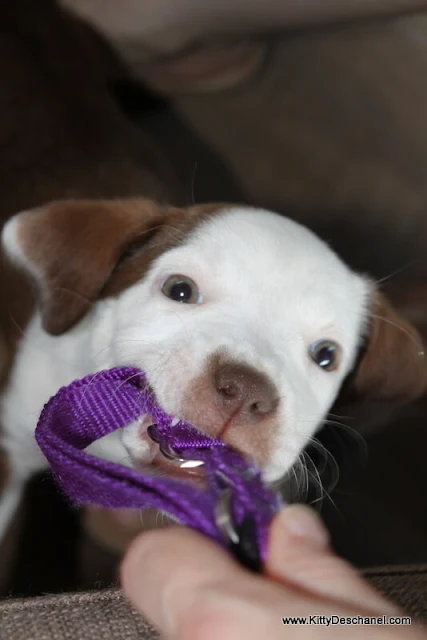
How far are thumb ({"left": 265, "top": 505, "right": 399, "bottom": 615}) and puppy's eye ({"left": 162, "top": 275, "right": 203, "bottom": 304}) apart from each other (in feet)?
1.90

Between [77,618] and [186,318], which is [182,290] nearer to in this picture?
[186,318]

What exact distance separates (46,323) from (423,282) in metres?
1.06

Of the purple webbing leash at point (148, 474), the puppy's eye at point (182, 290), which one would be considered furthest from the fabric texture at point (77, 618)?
the puppy's eye at point (182, 290)

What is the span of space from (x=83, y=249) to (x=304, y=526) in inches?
30.7

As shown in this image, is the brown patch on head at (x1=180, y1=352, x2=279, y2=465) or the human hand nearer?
the human hand

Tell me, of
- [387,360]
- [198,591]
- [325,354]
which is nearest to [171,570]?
[198,591]

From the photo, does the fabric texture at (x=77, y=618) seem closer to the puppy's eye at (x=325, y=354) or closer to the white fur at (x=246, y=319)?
the white fur at (x=246, y=319)

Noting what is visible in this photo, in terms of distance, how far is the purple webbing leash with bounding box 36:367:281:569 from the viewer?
56cm

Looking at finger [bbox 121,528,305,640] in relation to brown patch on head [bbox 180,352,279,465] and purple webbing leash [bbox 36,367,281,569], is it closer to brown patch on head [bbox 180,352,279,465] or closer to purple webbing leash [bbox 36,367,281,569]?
purple webbing leash [bbox 36,367,281,569]

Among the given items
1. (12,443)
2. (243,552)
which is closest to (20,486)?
(12,443)

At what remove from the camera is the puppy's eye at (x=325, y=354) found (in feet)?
3.75

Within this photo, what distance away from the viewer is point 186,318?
1045 mm

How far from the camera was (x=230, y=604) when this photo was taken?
434 mm

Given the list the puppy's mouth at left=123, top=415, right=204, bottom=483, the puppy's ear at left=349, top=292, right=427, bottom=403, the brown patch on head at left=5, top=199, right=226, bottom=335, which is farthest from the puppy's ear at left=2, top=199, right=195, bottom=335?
the puppy's ear at left=349, top=292, right=427, bottom=403
